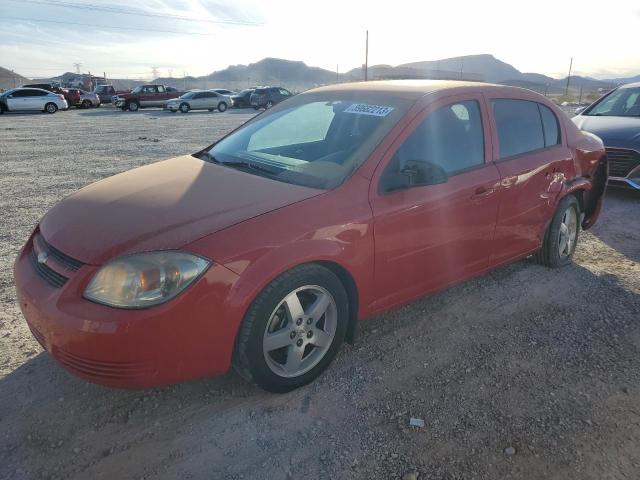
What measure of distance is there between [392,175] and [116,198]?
1.63 meters

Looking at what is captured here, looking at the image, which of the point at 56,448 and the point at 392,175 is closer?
the point at 56,448

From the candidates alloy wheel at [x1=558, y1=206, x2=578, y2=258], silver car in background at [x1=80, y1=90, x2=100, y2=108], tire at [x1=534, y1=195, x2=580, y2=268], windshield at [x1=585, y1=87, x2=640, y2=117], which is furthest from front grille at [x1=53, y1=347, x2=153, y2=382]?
silver car in background at [x1=80, y1=90, x2=100, y2=108]

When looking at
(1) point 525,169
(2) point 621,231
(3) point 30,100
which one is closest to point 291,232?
(1) point 525,169

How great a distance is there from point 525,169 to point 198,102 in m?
29.5

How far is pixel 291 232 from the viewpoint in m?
2.52

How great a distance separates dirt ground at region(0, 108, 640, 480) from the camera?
2.29m

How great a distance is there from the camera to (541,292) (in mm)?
4109

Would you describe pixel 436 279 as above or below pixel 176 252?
below

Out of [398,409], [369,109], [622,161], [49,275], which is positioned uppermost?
[369,109]

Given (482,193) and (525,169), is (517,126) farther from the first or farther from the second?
(482,193)

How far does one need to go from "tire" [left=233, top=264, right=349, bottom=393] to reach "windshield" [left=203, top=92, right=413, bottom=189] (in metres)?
0.60

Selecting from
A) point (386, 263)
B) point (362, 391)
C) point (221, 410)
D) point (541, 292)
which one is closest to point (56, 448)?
point (221, 410)

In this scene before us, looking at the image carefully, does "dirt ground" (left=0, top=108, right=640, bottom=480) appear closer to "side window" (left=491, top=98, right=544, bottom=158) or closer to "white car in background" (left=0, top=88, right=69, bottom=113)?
"side window" (left=491, top=98, right=544, bottom=158)

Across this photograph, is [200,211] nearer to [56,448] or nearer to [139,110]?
[56,448]
